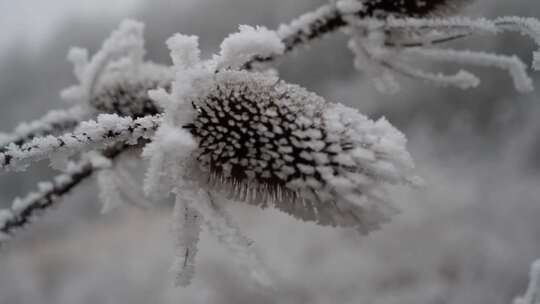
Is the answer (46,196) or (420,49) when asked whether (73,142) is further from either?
(420,49)

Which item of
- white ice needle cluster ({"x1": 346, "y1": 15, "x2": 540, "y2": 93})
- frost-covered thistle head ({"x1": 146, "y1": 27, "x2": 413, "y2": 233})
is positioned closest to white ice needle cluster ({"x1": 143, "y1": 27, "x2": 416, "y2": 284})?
frost-covered thistle head ({"x1": 146, "y1": 27, "x2": 413, "y2": 233})

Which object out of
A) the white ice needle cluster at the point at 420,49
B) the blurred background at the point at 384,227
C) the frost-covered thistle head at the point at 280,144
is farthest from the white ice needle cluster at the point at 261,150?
the blurred background at the point at 384,227

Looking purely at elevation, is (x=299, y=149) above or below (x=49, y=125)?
below

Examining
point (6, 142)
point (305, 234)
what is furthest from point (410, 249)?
point (6, 142)

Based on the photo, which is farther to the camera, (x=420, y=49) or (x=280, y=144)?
(x=420, y=49)

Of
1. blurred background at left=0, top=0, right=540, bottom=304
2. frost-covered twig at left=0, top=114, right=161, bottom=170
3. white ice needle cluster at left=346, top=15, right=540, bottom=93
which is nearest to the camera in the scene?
frost-covered twig at left=0, top=114, right=161, bottom=170

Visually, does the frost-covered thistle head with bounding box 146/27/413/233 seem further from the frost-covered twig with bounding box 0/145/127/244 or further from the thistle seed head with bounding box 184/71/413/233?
the frost-covered twig with bounding box 0/145/127/244

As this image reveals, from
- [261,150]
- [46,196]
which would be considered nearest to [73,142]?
[261,150]

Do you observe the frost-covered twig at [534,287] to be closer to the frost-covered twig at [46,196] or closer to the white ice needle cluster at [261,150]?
the white ice needle cluster at [261,150]
